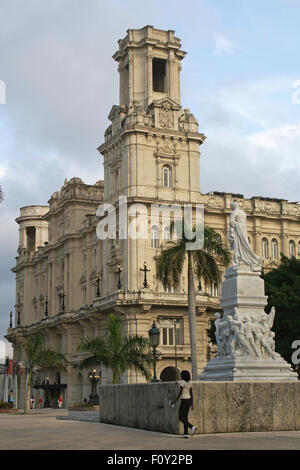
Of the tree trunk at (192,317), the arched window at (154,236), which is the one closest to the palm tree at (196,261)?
the tree trunk at (192,317)

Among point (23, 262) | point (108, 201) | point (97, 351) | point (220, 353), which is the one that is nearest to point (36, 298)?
point (23, 262)

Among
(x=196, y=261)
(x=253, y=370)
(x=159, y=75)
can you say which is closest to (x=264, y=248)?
(x=159, y=75)

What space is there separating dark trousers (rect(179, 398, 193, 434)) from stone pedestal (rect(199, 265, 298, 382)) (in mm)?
3686

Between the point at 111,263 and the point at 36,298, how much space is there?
2827cm

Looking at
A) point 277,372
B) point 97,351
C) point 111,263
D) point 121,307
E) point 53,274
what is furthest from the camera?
point 53,274

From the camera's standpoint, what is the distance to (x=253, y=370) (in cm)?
2056

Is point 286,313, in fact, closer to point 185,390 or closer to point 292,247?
point 292,247

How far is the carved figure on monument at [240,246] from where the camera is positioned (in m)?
22.3

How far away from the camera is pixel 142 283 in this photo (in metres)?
60.2

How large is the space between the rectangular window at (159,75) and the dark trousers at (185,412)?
55.6 meters

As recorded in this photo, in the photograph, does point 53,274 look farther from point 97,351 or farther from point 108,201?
point 97,351

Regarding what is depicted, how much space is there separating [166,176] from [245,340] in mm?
44447

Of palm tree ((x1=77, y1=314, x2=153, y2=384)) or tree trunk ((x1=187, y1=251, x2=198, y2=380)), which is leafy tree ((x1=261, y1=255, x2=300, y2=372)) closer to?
tree trunk ((x1=187, y1=251, x2=198, y2=380))

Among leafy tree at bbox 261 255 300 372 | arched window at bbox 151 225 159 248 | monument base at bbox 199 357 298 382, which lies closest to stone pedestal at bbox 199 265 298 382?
monument base at bbox 199 357 298 382
